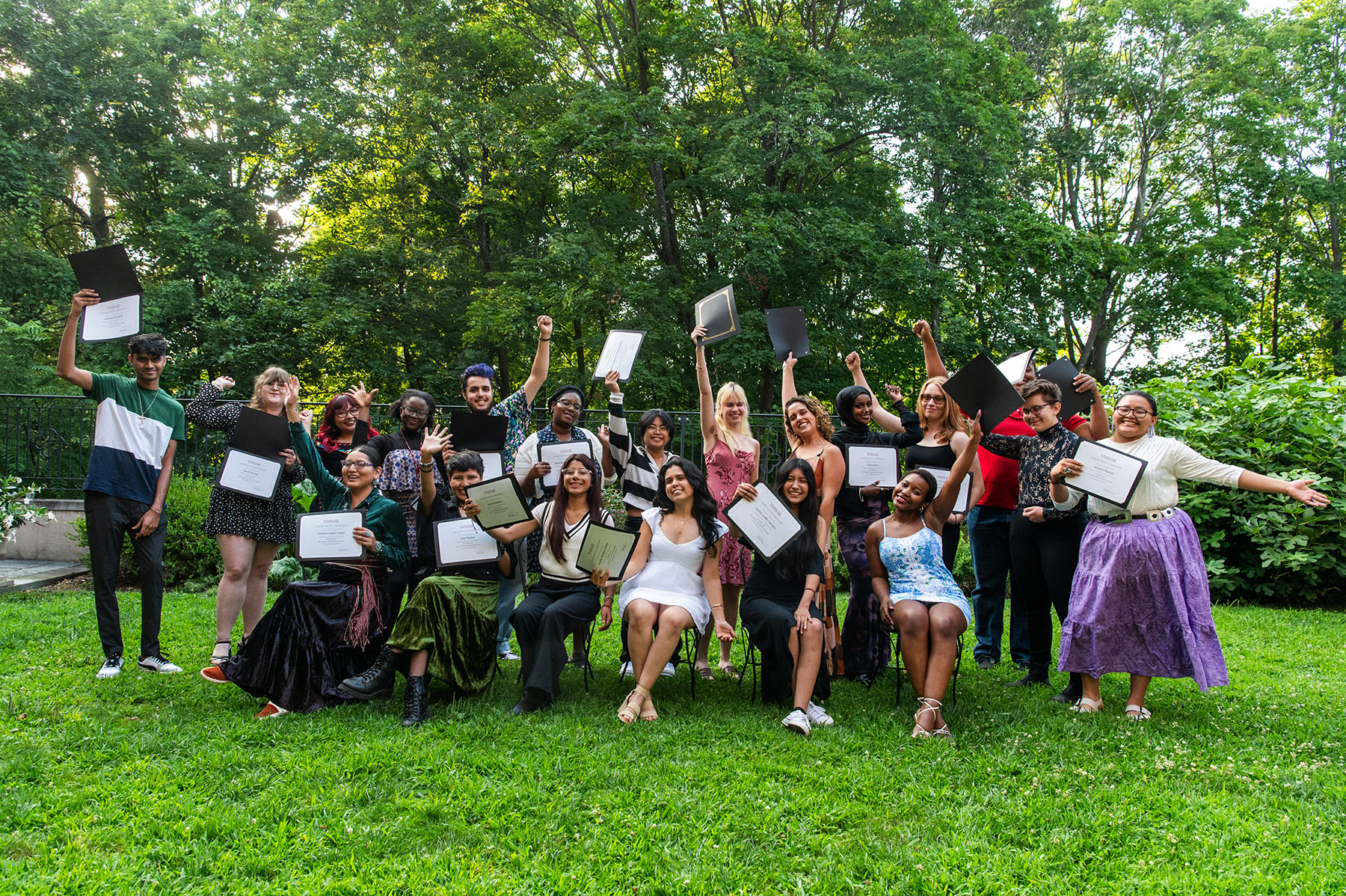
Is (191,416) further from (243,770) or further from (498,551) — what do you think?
(243,770)

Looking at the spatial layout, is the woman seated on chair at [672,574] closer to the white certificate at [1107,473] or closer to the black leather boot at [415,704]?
the black leather boot at [415,704]

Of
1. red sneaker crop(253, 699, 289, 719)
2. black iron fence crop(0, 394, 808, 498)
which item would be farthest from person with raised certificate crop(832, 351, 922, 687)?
black iron fence crop(0, 394, 808, 498)

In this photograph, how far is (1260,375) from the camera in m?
9.88

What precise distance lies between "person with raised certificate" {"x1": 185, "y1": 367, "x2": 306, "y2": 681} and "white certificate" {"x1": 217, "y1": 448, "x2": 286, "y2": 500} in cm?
4

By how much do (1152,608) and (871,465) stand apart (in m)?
1.76

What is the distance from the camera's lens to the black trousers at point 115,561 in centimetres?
498

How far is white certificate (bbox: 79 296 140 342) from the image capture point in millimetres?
4965

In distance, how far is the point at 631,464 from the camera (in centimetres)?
574

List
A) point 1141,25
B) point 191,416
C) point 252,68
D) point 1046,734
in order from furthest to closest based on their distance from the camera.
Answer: point 1141,25 → point 252,68 → point 191,416 → point 1046,734

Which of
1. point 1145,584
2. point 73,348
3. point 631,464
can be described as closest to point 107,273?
point 73,348

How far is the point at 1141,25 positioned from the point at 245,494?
23.7m

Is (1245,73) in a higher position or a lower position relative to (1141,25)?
lower

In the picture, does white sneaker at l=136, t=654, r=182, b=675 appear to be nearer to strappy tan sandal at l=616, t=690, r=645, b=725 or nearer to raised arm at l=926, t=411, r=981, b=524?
strappy tan sandal at l=616, t=690, r=645, b=725

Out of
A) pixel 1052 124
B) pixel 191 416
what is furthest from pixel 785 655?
pixel 1052 124
